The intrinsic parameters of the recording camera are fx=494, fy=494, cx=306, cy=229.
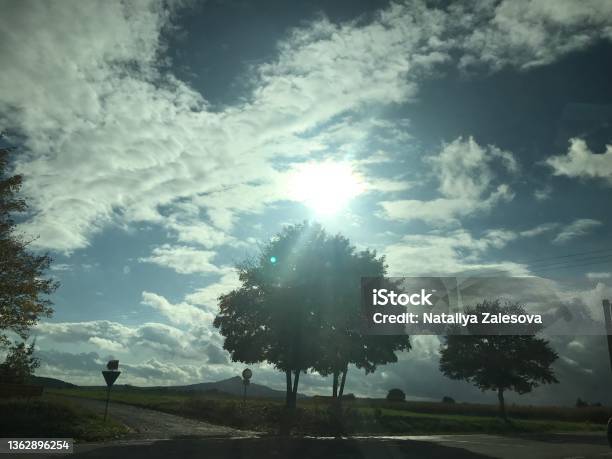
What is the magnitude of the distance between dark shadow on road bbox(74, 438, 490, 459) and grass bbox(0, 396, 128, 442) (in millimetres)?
2838

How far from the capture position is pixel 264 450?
56.4 ft

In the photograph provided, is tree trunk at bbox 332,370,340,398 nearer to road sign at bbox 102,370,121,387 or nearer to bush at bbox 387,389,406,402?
road sign at bbox 102,370,121,387

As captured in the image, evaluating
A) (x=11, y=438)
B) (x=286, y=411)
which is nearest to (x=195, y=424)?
(x=286, y=411)

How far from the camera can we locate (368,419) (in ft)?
113

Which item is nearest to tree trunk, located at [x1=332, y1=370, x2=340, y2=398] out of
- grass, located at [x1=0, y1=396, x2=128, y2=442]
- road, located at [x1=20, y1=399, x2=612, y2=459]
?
road, located at [x1=20, y1=399, x2=612, y2=459]

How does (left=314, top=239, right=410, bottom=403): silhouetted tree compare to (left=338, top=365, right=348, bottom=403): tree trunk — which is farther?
(left=338, top=365, right=348, bottom=403): tree trunk

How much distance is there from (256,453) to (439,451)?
26.3 feet

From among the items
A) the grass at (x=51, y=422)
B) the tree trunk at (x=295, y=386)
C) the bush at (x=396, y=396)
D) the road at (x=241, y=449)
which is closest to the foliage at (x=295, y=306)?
the tree trunk at (x=295, y=386)

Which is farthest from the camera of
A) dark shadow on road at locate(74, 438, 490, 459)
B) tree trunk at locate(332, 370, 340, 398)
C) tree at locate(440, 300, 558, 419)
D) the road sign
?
tree at locate(440, 300, 558, 419)

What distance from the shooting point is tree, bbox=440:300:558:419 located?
48.6 meters

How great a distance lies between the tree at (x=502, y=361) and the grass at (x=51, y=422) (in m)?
38.3

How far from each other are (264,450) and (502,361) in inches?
1512

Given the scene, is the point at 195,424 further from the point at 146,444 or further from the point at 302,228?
the point at 302,228

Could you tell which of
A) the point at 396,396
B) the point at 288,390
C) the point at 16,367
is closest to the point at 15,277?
the point at 16,367
